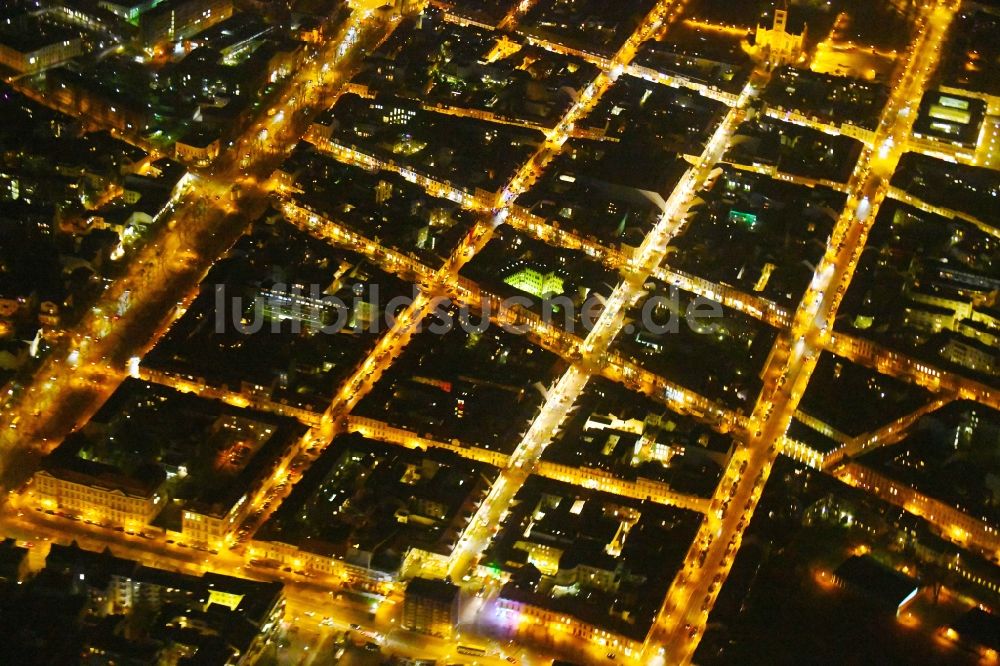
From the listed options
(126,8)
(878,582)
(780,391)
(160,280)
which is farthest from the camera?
(126,8)

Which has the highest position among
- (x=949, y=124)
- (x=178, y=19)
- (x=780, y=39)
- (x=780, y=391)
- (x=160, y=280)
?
(x=178, y=19)

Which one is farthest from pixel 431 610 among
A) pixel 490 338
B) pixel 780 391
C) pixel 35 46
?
pixel 35 46

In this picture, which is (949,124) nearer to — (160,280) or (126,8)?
(160,280)

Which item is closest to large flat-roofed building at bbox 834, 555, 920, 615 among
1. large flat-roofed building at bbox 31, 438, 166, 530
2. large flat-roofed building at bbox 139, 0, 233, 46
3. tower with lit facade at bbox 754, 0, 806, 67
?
large flat-roofed building at bbox 31, 438, 166, 530

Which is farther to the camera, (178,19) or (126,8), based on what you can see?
(178,19)

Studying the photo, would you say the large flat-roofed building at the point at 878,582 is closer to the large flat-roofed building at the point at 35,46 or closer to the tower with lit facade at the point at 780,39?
the tower with lit facade at the point at 780,39

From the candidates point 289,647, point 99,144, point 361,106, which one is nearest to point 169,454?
point 289,647

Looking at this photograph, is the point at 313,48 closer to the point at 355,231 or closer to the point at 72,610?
the point at 355,231

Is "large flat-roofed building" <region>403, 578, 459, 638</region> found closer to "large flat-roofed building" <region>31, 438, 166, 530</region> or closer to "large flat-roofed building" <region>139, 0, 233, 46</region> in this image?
"large flat-roofed building" <region>31, 438, 166, 530</region>
